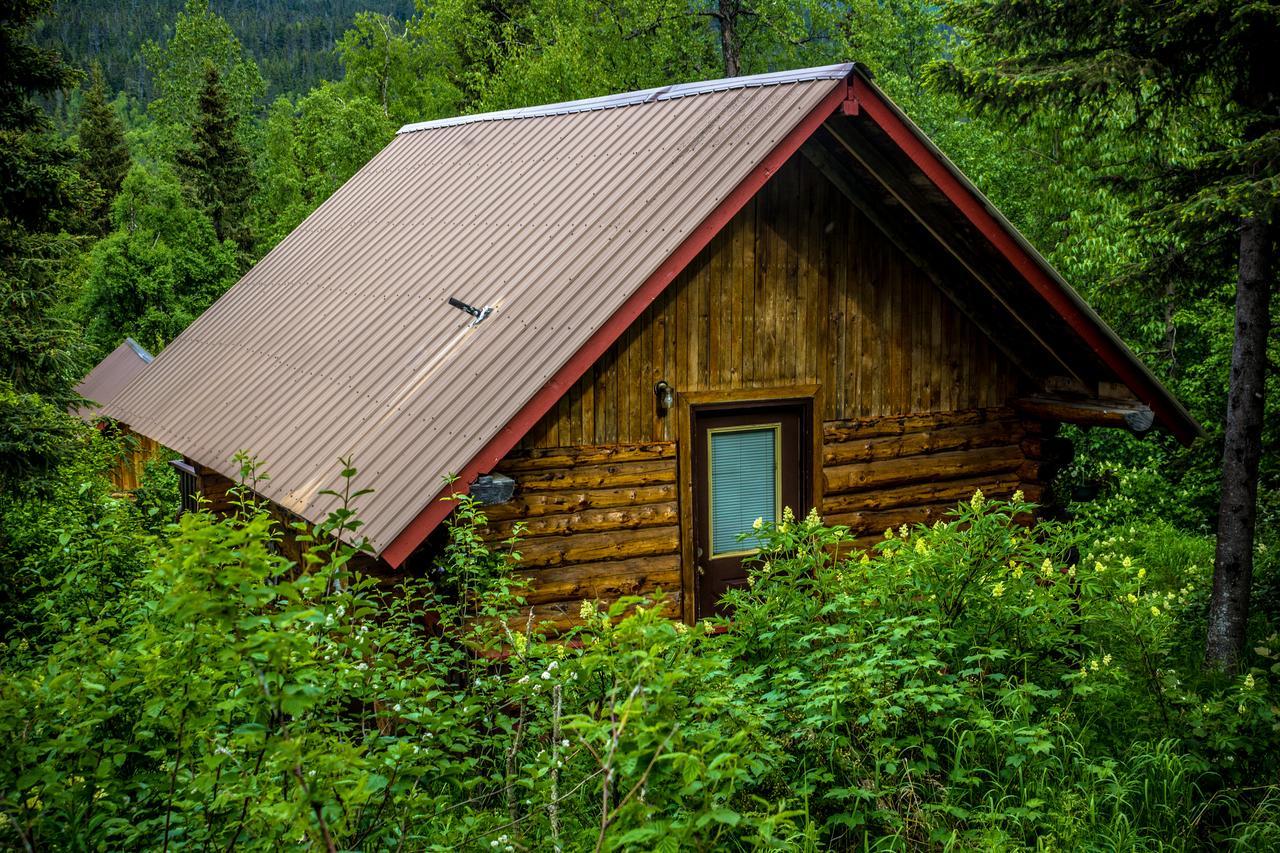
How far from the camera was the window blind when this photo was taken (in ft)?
31.9

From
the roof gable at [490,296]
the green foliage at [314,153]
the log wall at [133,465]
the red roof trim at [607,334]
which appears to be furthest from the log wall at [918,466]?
the green foliage at [314,153]

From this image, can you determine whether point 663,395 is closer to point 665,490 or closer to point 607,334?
point 665,490

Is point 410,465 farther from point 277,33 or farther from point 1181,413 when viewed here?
point 277,33

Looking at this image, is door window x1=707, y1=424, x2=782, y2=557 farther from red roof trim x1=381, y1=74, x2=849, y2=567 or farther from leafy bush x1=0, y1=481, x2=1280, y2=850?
leafy bush x1=0, y1=481, x2=1280, y2=850

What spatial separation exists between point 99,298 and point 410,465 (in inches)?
1062

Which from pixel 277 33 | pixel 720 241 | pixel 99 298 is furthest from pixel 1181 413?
pixel 277 33

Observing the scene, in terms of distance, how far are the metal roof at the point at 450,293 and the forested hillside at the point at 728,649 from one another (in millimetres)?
873

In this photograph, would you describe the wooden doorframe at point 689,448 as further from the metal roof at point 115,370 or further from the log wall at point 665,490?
the metal roof at point 115,370

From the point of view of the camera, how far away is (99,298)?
1214 inches

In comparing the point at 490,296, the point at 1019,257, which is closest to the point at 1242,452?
Answer: the point at 1019,257

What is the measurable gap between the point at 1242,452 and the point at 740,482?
4.31m

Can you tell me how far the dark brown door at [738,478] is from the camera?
9.59 metres

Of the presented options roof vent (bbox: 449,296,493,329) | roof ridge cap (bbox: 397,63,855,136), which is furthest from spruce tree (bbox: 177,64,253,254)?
roof vent (bbox: 449,296,493,329)

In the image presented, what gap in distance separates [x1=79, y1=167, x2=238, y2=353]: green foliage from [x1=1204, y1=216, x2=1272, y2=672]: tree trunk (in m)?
27.0
